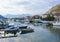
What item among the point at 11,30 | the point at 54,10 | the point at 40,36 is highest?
the point at 54,10

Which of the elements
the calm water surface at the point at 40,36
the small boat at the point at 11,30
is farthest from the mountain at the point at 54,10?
the small boat at the point at 11,30

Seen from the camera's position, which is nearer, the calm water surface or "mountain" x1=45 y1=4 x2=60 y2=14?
the calm water surface

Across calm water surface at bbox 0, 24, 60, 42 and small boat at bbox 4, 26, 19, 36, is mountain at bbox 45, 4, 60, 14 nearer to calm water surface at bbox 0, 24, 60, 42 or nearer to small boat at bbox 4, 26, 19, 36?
calm water surface at bbox 0, 24, 60, 42

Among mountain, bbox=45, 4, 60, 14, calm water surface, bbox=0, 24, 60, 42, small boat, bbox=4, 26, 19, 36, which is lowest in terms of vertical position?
calm water surface, bbox=0, 24, 60, 42

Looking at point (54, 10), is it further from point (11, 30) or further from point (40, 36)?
point (11, 30)

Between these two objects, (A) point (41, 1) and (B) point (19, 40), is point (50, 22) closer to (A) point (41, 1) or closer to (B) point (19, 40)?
(A) point (41, 1)

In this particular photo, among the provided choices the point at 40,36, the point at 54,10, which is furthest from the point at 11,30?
the point at 54,10

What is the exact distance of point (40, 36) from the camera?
7.13 feet

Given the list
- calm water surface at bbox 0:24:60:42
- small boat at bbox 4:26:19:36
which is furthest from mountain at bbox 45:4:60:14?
small boat at bbox 4:26:19:36

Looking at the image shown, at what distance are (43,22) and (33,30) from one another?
0.21 meters

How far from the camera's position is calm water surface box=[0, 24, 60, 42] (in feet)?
7.00

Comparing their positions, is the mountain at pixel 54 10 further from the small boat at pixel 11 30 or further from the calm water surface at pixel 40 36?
the small boat at pixel 11 30

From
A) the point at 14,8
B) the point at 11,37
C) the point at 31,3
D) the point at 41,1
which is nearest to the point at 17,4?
the point at 14,8

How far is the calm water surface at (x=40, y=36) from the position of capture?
2133mm
